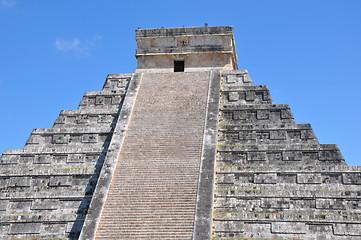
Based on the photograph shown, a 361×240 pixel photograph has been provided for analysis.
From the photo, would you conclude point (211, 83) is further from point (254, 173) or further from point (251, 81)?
point (254, 173)

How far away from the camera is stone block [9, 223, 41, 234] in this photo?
51.5 feet

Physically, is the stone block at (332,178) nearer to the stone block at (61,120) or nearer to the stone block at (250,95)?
the stone block at (250,95)

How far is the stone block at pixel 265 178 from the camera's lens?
15773 millimetres

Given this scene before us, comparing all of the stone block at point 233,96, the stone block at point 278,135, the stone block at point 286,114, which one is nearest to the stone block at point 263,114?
the stone block at point 286,114

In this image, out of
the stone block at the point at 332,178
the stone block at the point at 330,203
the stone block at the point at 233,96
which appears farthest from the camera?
the stone block at the point at 233,96

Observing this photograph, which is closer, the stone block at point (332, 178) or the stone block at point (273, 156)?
the stone block at point (332, 178)

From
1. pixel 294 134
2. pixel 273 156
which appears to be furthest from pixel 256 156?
pixel 294 134

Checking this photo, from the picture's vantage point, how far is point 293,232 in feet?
47.1

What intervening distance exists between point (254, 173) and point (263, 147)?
1269mm

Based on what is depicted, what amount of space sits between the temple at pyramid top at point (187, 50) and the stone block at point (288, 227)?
31.6 feet

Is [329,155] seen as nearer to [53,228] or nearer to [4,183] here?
[53,228]

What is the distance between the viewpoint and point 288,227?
14484mm

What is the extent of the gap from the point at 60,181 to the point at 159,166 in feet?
11.4

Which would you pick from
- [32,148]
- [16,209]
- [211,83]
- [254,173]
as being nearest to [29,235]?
[16,209]
